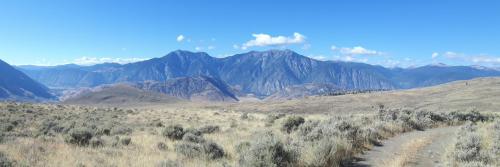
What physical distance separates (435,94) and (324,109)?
26.9m

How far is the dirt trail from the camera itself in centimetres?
1373

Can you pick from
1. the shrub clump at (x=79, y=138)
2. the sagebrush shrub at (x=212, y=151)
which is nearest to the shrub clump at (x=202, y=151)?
the sagebrush shrub at (x=212, y=151)

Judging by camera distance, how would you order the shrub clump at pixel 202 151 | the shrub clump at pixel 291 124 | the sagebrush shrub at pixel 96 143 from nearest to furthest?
the shrub clump at pixel 202 151, the sagebrush shrub at pixel 96 143, the shrub clump at pixel 291 124

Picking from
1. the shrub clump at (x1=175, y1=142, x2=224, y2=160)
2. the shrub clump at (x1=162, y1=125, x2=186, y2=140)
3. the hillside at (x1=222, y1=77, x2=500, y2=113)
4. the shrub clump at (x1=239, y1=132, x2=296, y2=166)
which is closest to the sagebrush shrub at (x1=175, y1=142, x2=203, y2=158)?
the shrub clump at (x1=175, y1=142, x2=224, y2=160)

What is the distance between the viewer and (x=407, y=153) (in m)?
15.5

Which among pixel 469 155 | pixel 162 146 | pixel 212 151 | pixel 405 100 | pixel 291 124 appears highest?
Result: pixel 405 100

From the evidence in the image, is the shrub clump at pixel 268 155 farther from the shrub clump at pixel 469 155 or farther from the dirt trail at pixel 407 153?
the shrub clump at pixel 469 155

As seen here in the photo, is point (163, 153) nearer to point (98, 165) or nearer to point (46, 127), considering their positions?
point (98, 165)

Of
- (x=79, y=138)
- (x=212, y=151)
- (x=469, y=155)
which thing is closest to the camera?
(x=469, y=155)

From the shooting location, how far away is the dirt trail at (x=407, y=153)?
13.7m

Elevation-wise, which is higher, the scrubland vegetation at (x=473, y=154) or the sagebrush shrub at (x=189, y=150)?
the scrubland vegetation at (x=473, y=154)

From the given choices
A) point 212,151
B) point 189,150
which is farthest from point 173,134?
point 212,151

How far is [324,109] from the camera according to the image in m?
95.4

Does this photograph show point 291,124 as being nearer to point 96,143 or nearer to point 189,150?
point 96,143
